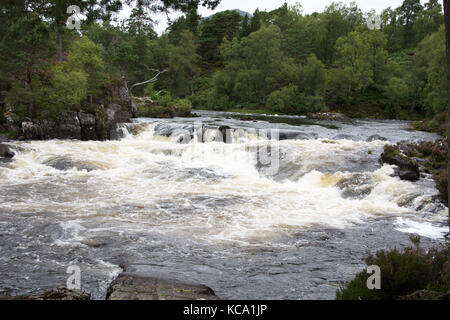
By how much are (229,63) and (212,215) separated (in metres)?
52.2

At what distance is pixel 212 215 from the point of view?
33.7 ft

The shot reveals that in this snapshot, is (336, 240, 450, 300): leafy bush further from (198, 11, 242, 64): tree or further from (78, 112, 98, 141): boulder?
(198, 11, 242, 64): tree

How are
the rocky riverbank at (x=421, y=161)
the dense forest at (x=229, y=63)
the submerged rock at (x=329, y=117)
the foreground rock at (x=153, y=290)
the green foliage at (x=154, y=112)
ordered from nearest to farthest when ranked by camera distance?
the foreground rock at (x=153, y=290) < the rocky riverbank at (x=421, y=161) < the dense forest at (x=229, y=63) < the green foliage at (x=154, y=112) < the submerged rock at (x=329, y=117)

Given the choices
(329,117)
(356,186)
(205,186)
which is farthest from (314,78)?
(205,186)

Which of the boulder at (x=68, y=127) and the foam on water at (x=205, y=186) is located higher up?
the boulder at (x=68, y=127)

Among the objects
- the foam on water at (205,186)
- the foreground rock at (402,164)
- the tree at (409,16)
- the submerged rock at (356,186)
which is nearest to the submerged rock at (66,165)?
the foam on water at (205,186)

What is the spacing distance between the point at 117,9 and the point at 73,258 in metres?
6.96

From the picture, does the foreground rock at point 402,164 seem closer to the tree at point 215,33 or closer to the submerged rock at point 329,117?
the submerged rock at point 329,117

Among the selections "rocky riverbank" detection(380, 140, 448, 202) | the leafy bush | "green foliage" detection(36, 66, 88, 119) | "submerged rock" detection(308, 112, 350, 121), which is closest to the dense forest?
"green foliage" detection(36, 66, 88, 119)

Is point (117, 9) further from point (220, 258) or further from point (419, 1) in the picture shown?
point (419, 1)

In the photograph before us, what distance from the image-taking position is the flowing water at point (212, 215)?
664 cm

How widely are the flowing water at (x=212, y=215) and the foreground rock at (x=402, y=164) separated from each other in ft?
1.30

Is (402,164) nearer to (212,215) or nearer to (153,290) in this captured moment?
(212,215)

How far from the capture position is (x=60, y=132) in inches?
862
